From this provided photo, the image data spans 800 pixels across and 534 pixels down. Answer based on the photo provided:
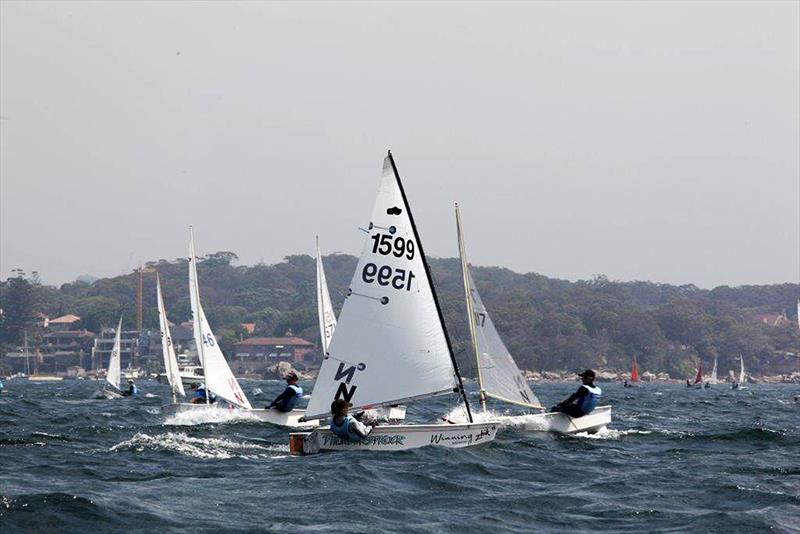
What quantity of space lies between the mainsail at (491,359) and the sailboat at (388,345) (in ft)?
21.8

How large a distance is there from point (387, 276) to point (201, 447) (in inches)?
215

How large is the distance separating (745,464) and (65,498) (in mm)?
13342

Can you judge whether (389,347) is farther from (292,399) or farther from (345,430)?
(292,399)

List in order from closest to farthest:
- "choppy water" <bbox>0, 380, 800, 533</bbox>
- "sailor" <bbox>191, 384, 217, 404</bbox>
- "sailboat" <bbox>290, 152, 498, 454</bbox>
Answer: "choppy water" <bbox>0, 380, 800, 533</bbox> < "sailboat" <bbox>290, 152, 498, 454</bbox> < "sailor" <bbox>191, 384, 217, 404</bbox>

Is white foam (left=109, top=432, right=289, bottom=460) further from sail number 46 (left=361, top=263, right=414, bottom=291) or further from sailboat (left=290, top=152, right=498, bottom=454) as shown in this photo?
sail number 46 (left=361, top=263, right=414, bottom=291)

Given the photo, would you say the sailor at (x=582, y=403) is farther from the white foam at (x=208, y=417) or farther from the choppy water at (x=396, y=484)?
the white foam at (x=208, y=417)

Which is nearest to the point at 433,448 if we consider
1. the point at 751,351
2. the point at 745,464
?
the point at 745,464

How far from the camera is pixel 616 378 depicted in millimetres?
A: 179625

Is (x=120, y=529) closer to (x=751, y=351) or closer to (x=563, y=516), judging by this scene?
(x=563, y=516)

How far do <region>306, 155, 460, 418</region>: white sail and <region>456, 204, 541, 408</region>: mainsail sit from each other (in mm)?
6713

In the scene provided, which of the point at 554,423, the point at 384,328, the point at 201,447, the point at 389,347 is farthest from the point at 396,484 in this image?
the point at 554,423

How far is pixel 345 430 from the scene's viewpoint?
74.1 ft

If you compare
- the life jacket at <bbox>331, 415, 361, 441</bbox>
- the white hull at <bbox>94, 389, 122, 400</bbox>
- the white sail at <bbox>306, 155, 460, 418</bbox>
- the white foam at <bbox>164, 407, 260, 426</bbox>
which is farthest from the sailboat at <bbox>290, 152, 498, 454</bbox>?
the white hull at <bbox>94, 389, 122, 400</bbox>

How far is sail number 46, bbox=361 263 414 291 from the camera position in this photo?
910 inches
